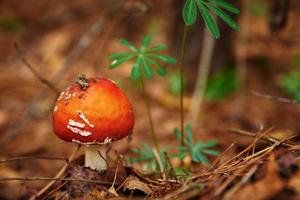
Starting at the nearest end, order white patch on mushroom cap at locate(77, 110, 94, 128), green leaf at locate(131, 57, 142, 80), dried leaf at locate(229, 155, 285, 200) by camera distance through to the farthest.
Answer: dried leaf at locate(229, 155, 285, 200) → white patch on mushroom cap at locate(77, 110, 94, 128) → green leaf at locate(131, 57, 142, 80)

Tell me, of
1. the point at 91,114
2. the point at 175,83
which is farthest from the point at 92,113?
the point at 175,83

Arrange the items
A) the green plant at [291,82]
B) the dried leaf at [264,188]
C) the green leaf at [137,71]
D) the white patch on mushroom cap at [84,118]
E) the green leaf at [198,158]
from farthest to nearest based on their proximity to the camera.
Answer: the green plant at [291,82], the green leaf at [198,158], the green leaf at [137,71], the white patch on mushroom cap at [84,118], the dried leaf at [264,188]

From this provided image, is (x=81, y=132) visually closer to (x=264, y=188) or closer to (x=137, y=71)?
(x=137, y=71)

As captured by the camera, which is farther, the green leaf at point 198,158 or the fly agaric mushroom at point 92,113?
the green leaf at point 198,158

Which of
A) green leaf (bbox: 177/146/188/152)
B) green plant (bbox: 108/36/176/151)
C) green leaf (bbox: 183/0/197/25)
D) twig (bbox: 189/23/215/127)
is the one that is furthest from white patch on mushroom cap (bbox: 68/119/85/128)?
twig (bbox: 189/23/215/127)

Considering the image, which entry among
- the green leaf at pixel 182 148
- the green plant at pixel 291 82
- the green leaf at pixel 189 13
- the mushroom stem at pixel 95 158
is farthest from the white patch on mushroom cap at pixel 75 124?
the green plant at pixel 291 82

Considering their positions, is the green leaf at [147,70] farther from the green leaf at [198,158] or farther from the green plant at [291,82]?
the green plant at [291,82]

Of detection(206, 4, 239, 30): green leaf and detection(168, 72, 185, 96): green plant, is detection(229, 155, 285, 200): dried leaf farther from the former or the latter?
detection(168, 72, 185, 96): green plant
